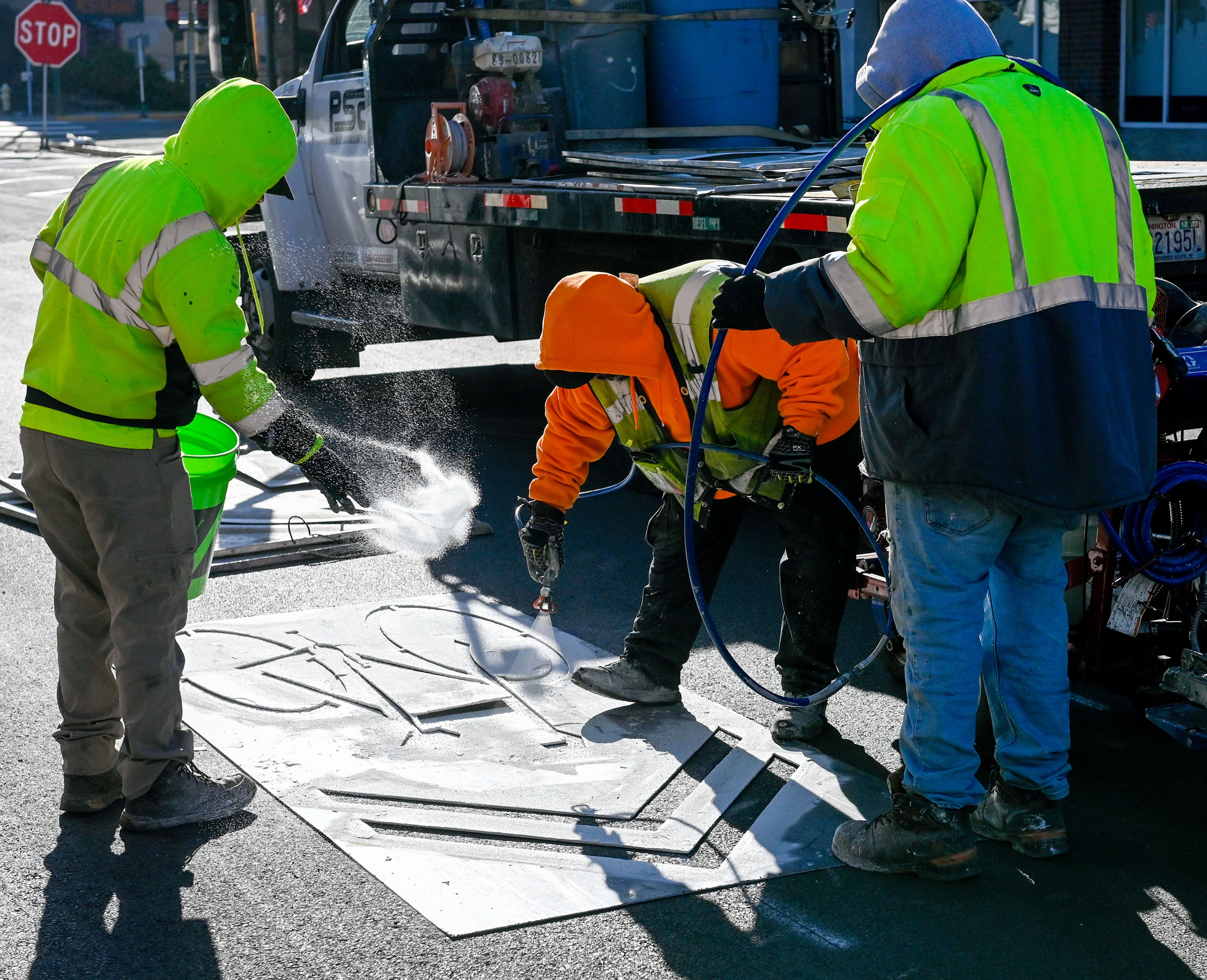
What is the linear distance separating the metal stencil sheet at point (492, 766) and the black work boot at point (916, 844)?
114 mm

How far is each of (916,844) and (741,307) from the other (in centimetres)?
128

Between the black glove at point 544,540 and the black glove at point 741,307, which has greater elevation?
the black glove at point 741,307

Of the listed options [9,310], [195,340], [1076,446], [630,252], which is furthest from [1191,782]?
[9,310]

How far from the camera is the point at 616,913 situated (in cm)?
336

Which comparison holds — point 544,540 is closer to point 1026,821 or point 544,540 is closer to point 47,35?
point 1026,821

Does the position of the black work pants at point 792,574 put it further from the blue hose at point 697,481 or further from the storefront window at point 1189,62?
the storefront window at point 1189,62

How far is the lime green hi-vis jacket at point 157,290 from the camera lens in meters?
3.58

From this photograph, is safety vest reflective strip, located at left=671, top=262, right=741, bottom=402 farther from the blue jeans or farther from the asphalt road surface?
the asphalt road surface

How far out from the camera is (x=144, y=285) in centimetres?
359

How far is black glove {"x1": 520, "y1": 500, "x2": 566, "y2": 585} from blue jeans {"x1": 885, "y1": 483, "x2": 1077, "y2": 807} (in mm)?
1118

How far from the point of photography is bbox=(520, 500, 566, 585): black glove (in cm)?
434

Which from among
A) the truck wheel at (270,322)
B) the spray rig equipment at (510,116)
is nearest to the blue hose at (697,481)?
the spray rig equipment at (510,116)

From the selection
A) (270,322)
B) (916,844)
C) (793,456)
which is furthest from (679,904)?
(270,322)

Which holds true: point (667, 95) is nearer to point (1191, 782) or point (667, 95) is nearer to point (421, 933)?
point (1191, 782)
